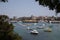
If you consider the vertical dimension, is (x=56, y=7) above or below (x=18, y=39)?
above

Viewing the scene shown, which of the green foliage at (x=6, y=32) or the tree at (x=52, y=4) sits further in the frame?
the green foliage at (x=6, y=32)

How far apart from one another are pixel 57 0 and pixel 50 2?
9 cm

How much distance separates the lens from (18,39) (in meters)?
9.70

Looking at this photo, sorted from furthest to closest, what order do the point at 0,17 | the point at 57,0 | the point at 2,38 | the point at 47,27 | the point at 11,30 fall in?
the point at 47,27
the point at 0,17
the point at 11,30
the point at 2,38
the point at 57,0

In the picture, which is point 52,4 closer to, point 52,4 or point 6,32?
point 52,4

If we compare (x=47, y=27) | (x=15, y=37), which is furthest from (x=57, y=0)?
→ (x=47, y=27)

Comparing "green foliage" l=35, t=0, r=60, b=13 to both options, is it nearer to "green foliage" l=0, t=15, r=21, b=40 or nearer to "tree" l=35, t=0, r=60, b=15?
"tree" l=35, t=0, r=60, b=15

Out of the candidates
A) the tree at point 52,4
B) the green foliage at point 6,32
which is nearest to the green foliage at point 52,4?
the tree at point 52,4

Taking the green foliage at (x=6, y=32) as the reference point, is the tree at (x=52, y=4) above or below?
above

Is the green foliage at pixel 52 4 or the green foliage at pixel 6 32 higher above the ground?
the green foliage at pixel 52 4

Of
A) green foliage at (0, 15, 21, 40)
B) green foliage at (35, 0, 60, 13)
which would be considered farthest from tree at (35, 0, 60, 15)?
green foliage at (0, 15, 21, 40)

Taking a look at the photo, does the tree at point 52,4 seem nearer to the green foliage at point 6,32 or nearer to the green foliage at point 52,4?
the green foliage at point 52,4

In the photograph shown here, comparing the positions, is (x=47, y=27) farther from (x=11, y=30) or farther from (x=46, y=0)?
(x=46, y=0)

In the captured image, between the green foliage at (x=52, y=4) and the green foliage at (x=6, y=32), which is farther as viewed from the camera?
the green foliage at (x=6, y=32)
